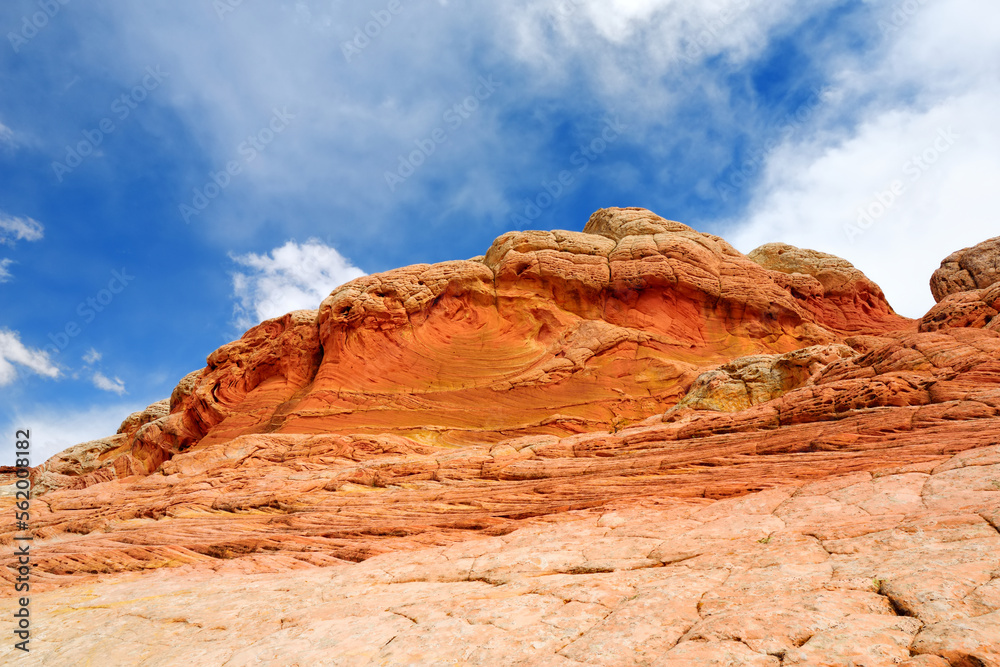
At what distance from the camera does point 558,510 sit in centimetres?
1154

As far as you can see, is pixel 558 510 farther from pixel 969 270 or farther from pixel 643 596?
pixel 969 270

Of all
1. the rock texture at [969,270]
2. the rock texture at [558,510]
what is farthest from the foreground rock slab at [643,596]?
the rock texture at [969,270]

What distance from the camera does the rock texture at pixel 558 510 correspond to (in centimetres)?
518

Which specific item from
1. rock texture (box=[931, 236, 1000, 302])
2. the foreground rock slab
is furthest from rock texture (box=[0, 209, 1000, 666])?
rock texture (box=[931, 236, 1000, 302])

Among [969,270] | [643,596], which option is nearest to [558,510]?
[643,596]

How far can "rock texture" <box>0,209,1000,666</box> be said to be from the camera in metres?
5.18

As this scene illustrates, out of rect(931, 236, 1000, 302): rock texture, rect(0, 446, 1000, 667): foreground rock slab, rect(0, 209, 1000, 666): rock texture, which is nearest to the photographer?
rect(0, 446, 1000, 667): foreground rock slab

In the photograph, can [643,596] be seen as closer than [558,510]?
Yes

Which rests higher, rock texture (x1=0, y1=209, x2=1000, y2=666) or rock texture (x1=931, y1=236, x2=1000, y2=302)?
rock texture (x1=931, y1=236, x2=1000, y2=302)

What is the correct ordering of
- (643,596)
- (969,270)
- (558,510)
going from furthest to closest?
(969,270), (558,510), (643,596)

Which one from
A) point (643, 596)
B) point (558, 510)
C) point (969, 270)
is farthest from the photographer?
point (969, 270)

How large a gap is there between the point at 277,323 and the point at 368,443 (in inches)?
624

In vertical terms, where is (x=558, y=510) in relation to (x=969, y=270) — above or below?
below

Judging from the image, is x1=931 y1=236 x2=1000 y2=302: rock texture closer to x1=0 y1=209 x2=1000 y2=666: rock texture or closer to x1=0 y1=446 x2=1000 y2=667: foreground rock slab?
x1=0 y1=209 x2=1000 y2=666: rock texture
